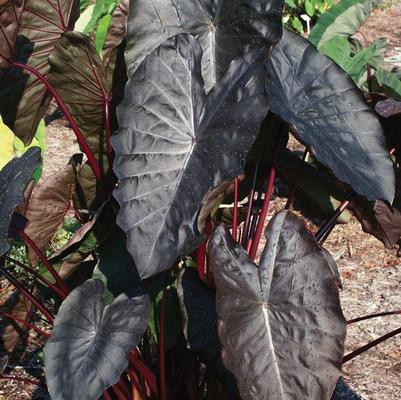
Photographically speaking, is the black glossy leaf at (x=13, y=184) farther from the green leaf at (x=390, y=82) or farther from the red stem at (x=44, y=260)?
the green leaf at (x=390, y=82)

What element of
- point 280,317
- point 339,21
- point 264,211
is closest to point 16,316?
point 264,211

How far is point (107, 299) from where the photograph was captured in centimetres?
168

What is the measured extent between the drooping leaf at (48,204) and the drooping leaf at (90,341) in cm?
39

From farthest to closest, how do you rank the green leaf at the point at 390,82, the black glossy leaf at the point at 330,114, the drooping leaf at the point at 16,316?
1. the green leaf at the point at 390,82
2. the drooping leaf at the point at 16,316
3. the black glossy leaf at the point at 330,114

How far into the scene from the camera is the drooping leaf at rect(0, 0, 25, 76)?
164 centimetres

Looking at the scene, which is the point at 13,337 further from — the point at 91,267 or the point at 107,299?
the point at 107,299

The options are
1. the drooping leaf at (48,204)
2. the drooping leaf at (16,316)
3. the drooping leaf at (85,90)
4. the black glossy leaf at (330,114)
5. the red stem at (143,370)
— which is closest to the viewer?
the black glossy leaf at (330,114)

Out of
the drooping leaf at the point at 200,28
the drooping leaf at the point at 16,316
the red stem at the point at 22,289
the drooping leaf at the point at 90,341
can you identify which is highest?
the drooping leaf at the point at 200,28

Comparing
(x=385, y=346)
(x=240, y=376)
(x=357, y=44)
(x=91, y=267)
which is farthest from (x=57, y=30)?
(x=357, y=44)

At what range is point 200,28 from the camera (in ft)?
5.43

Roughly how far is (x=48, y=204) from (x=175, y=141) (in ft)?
1.65

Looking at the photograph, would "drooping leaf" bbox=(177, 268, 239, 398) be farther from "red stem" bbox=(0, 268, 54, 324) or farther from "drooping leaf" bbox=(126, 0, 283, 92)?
"drooping leaf" bbox=(126, 0, 283, 92)

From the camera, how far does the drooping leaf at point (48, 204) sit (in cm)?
184

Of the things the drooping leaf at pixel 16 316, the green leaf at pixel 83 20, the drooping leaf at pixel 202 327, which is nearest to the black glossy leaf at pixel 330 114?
the drooping leaf at pixel 202 327
